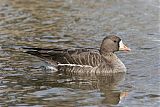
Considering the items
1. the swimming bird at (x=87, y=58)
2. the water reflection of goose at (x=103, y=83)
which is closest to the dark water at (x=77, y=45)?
the water reflection of goose at (x=103, y=83)

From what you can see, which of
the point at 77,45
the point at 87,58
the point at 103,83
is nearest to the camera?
the point at 103,83

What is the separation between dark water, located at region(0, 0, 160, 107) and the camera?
11641mm

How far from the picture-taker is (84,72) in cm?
1372

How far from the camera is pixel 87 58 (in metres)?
13.9

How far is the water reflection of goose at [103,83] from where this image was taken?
38.5ft

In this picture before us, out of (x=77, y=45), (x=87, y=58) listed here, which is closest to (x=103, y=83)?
(x=87, y=58)

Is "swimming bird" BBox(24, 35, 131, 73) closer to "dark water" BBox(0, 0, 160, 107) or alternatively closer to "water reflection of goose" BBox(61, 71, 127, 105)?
"water reflection of goose" BBox(61, 71, 127, 105)

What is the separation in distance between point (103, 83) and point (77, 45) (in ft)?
10.6

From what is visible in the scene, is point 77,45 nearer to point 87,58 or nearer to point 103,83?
point 87,58

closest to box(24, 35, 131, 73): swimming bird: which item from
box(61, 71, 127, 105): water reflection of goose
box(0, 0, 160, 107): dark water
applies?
box(61, 71, 127, 105): water reflection of goose

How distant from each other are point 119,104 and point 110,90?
3.83ft

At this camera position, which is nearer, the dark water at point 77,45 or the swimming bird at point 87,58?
the dark water at point 77,45

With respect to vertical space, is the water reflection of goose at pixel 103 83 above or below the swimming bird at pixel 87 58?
below

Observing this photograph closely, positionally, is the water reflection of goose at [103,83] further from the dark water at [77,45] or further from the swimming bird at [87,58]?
the swimming bird at [87,58]
